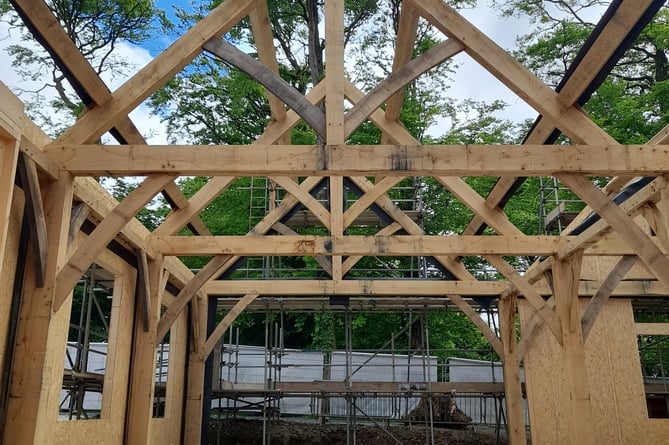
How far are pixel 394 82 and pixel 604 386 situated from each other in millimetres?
7395

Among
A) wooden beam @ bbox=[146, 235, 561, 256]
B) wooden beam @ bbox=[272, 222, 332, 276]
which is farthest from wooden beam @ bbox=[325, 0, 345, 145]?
wooden beam @ bbox=[272, 222, 332, 276]

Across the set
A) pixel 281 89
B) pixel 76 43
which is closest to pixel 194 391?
pixel 281 89

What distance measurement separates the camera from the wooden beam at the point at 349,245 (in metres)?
7.62

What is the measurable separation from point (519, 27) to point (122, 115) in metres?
18.1

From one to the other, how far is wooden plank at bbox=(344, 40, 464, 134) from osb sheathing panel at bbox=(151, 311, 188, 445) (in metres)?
5.69

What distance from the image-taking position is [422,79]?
20.8 m

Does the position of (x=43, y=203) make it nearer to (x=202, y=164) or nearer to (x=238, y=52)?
(x=202, y=164)

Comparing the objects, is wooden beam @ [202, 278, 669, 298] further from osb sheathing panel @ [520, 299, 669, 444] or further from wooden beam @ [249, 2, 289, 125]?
wooden beam @ [249, 2, 289, 125]

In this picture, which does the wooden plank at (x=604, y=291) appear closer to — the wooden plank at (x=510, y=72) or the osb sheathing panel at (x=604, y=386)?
the wooden plank at (x=510, y=72)

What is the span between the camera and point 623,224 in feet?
17.4

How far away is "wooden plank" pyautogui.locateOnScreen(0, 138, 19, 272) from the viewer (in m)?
3.63

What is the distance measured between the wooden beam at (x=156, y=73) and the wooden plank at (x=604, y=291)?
16.4ft

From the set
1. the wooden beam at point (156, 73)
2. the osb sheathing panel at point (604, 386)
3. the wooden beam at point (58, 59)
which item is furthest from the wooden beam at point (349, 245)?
the osb sheathing panel at point (604, 386)

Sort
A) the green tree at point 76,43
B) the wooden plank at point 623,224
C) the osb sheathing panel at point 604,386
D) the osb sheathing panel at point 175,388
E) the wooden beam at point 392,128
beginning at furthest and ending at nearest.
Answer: the green tree at point 76,43 → the osb sheathing panel at point 604,386 → the osb sheathing panel at point 175,388 → the wooden beam at point 392,128 → the wooden plank at point 623,224
